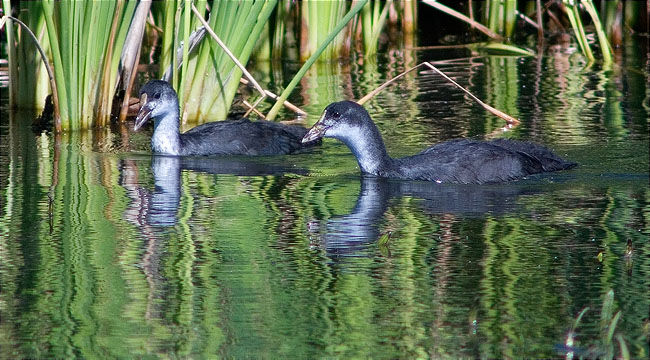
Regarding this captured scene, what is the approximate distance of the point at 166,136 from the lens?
30.3 feet

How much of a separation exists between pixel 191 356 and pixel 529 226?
2631mm

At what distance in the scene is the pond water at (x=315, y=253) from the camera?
477 centimetres

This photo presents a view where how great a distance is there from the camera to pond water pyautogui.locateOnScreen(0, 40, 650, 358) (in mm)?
4770

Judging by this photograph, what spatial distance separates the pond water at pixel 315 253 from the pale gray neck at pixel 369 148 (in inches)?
4.4

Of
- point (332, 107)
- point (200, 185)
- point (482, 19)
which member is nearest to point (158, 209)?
point (200, 185)

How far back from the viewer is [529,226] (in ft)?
21.6

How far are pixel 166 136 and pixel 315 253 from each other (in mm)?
3489

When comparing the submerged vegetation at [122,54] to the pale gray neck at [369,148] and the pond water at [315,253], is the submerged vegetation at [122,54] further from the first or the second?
the pale gray neck at [369,148]

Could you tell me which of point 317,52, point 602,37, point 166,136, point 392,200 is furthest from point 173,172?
point 602,37

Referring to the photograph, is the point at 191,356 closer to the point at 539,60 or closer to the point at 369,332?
the point at 369,332

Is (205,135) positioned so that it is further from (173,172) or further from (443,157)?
(443,157)

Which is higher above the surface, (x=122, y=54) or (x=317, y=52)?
(x=122, y=54)

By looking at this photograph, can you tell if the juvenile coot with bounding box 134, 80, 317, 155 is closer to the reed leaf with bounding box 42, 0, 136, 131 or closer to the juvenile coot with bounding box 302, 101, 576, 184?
the reed leaf with bounding box 42, 0, 136, 131

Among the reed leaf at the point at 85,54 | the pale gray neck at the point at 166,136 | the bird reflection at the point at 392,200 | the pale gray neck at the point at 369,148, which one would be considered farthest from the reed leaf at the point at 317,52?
the reed leaf at the point at 85,54
